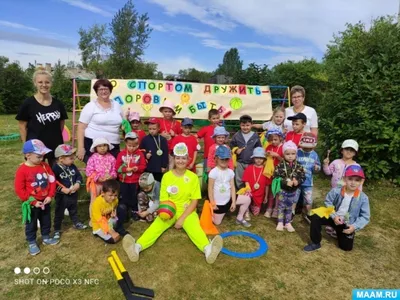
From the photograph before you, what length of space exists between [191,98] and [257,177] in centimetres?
331

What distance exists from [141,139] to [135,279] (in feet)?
8.22

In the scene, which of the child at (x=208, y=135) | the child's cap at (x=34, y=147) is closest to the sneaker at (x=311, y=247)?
the child at (x=208, y=135)

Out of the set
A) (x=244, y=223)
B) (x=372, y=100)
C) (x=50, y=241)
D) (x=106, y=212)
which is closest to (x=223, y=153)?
(x=244, y=223)

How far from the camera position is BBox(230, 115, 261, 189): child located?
5422mm

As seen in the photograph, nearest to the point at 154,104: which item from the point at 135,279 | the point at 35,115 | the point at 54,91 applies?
the point at 35,115

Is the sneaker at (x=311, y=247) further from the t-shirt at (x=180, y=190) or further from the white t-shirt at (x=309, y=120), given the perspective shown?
the white t-shirt at (x=309, y=120)

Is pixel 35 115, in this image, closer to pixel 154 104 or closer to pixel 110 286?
pixel 110 286

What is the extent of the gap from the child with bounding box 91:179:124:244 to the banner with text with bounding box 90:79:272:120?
319 cm

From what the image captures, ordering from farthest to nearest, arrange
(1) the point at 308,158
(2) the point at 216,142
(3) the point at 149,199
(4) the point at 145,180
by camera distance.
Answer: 1. (2) the point at 216,142
2. (3) the point at 149,199
3. (1) the point at 308,158
4. (4) the point at 145,180

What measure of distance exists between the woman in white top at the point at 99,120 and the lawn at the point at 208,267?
4.55 ft

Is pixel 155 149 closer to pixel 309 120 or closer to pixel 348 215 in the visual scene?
pixel 309 120

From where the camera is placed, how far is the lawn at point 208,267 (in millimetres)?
3223

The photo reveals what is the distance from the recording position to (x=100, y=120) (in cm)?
454

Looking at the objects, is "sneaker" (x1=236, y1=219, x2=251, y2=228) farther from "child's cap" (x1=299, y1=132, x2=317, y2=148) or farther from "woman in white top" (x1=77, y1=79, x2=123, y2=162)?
"woman in white top" (x1=77, y1=79, x2=123, y2=162)
